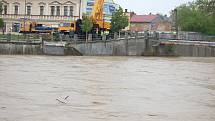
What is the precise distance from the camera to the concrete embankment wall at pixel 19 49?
54.1 meters

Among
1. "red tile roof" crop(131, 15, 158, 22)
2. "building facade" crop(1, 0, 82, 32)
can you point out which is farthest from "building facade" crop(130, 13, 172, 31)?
"building facade" crop(1, 0, 82, 32)

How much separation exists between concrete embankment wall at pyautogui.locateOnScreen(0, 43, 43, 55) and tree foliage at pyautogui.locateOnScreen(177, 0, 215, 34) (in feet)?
121

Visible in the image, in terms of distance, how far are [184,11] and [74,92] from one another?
78035 mm

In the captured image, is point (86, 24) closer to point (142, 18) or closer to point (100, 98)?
point (100, 98)

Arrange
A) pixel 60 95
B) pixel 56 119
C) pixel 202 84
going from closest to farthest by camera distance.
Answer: pixel 56 119 < pixel 60 95 < pixel 202 84

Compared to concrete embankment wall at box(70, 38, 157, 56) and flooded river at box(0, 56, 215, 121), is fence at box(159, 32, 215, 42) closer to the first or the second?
concrete embankment wall at box(70, 38, 157, 56)

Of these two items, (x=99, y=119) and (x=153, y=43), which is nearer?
(x=99, y=119)

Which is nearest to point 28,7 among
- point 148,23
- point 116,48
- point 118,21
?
point 118,21

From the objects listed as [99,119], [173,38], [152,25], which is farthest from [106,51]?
[152,25]

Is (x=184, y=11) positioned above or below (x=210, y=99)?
above

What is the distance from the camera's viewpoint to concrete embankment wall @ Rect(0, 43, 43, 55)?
54062 millimetres

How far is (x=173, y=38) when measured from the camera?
230 ft

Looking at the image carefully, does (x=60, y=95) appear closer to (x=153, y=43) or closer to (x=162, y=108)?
(x=162, y=108)

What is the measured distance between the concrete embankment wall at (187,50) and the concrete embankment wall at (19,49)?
17.6 m
